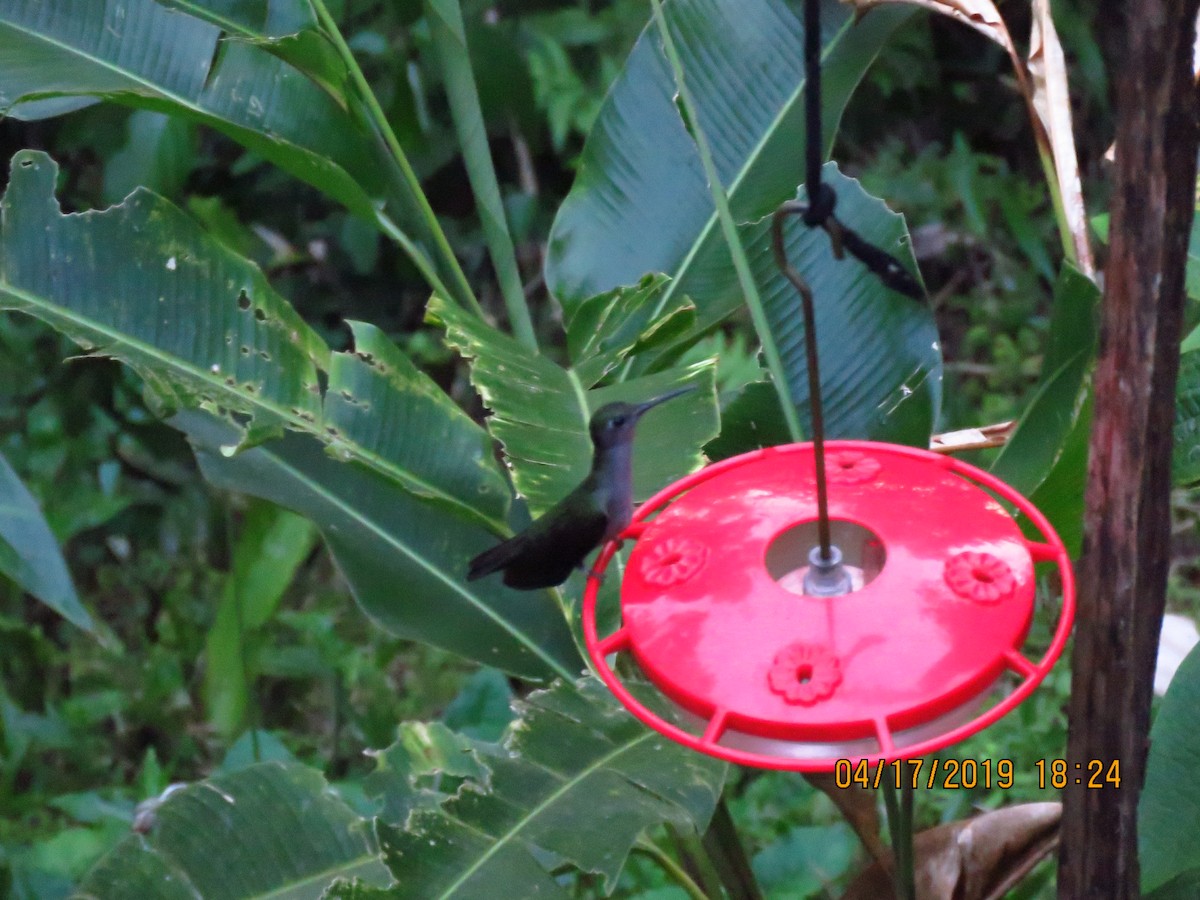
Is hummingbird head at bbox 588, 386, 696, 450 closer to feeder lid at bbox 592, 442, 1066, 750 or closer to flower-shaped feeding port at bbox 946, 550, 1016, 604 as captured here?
feeder lid at bbox 592, 442, 1066, 750

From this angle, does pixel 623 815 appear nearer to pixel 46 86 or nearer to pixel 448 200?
pixel 46 86

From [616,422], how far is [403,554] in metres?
0.61

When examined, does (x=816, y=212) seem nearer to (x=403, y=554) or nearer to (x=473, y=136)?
(x=473, y=136)

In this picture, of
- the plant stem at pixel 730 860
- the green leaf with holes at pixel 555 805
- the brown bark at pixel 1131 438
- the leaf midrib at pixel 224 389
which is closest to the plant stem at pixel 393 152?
the leaf midrib at pixel 224 389

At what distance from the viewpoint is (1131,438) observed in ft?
4.23

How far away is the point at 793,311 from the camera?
2.22 metres

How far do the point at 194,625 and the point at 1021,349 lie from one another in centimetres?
295

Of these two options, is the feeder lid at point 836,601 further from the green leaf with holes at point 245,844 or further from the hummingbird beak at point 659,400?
the green leaf with holes at point 245,844

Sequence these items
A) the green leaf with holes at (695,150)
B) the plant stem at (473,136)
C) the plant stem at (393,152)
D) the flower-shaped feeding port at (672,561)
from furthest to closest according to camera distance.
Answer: the green leaf with holes at (695,150), the plant stem at (473,136), the plant stem at (393,152), the flower-shaped feeding port at (672,561)

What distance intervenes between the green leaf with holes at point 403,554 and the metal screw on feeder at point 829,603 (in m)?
0.86

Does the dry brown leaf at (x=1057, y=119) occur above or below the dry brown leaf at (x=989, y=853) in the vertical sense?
above

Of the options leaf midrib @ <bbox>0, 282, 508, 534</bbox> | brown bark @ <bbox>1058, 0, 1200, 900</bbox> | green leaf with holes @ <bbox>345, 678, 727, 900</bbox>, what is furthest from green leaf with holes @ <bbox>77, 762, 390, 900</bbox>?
brown bark @ <bbox>1058, 0, 1200, 900</bbox>

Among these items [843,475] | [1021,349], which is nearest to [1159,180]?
[843,475]

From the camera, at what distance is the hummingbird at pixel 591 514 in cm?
194
